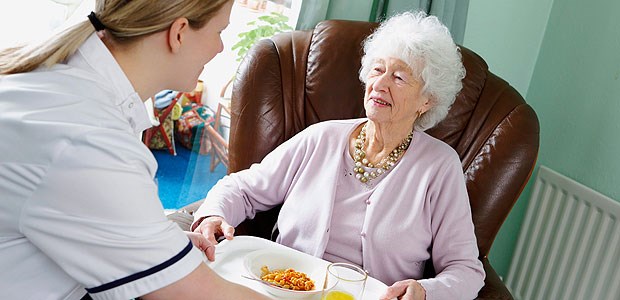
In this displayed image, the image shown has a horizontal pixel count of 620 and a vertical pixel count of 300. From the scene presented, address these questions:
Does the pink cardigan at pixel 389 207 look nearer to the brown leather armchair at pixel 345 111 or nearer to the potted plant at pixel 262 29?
the brown leather armchair at pixel 345 111

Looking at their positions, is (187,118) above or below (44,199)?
below

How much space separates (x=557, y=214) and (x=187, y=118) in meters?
1.70

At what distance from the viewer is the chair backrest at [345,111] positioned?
1.79m

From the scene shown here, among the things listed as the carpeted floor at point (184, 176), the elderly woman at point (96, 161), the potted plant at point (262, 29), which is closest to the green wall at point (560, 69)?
the potted plant at point (262, 29)

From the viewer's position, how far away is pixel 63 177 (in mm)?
807

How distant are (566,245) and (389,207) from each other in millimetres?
990

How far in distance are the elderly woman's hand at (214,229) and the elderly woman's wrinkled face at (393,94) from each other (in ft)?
1.60

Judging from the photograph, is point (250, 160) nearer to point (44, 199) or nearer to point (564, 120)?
point (44, 199)

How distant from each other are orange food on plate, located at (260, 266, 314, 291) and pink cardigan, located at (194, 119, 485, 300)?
271 mm

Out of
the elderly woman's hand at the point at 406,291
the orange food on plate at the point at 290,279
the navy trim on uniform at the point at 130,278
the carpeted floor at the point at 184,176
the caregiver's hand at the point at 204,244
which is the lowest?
the carpeted floor at the point at 184,176

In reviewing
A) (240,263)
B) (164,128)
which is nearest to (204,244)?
(240,263)

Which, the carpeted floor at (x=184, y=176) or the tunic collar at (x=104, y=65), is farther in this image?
the carpeted floor at (x=184, y=176)

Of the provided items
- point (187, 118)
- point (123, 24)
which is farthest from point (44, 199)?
point (187, 118)

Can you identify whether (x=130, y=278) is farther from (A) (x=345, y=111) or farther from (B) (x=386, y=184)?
(A) (x=345, y=111)
